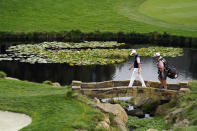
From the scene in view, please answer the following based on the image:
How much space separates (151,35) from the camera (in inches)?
2279

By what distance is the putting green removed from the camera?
206 ft

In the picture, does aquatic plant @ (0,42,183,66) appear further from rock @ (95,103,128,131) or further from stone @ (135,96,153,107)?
rock @ (95,103,128,131)

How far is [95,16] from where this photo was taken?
2657 inches

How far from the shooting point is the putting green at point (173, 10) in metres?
62.8

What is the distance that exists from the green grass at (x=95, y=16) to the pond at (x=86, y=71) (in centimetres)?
1333

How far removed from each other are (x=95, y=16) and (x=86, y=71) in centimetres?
2534

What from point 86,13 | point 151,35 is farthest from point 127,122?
point 86,13

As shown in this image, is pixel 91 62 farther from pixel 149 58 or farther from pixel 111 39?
pixel 111 39

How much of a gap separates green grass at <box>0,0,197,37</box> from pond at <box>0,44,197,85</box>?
43.7 ft

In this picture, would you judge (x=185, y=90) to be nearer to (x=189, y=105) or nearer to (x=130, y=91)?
(x=189, y=105)

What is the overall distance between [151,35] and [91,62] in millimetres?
14396

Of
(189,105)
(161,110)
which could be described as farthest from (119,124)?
(161,110)

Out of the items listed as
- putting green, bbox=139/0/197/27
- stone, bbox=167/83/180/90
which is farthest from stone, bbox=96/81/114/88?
putting green, bbox=139/0/197/27

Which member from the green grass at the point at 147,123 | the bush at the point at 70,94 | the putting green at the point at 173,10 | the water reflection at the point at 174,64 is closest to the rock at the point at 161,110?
the green grass at the point at 147,123
